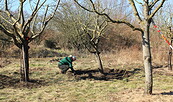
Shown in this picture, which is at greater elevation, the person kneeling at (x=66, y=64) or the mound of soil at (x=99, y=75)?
the person kneeling at (x=66, y=64)

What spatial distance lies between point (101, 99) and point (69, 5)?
273 inches

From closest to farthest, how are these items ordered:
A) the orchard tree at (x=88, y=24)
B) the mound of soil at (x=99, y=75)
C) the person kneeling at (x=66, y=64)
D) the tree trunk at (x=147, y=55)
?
the tree trunk at (x=147, y=55), the mound of soil at (x=99, y=75), the orchard tree at (x=88, y=24), the person kneeling at (x=66, y=64)

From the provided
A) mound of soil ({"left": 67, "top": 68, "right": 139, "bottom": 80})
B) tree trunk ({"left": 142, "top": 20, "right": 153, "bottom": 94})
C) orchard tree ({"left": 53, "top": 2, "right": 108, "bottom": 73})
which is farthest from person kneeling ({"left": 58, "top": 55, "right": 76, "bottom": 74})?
tree trunk ({"left": 142, "top": 20, "right": 153, "bottom": 94})

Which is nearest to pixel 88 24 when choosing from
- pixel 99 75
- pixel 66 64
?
pixel 66 64

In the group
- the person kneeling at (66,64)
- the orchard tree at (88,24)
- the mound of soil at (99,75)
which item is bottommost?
the mound of soil at (99,75)

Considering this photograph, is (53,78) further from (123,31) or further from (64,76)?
(123,31)

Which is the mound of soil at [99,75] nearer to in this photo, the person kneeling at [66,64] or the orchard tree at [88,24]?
the person kneeling at [66,64]

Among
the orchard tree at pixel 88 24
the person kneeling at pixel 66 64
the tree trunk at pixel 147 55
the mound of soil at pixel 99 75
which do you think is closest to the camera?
the tree trunk at pixel 147 55

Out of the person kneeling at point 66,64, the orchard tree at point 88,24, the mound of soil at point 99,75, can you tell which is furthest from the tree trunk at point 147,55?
the person kneeling at point 66,64

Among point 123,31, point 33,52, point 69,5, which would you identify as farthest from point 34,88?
point 123,31

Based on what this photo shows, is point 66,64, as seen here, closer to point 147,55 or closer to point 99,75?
point 99,75

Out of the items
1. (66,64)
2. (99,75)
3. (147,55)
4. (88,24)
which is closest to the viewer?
(147,55)

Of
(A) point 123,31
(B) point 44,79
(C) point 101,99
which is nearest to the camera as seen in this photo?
(C) point 101,99

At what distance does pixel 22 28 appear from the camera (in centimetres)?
617
